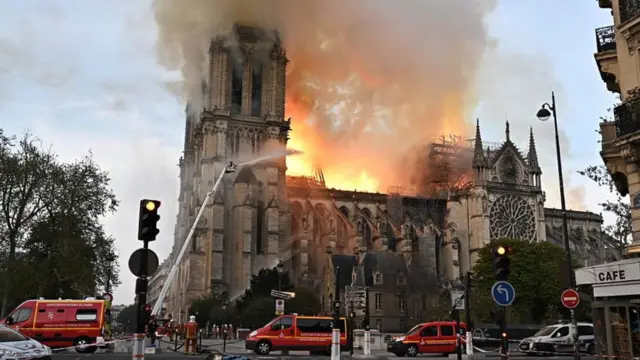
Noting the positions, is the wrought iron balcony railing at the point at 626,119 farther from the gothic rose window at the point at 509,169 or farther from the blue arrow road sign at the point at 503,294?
the gothic rose window at the point at 509,169

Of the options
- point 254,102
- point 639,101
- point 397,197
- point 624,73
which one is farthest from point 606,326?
point 397,197

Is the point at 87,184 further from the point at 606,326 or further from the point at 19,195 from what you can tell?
the point at 606,326

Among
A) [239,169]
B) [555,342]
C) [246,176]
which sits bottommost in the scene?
[555,342]

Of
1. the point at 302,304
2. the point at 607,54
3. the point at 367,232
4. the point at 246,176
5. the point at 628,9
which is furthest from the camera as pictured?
the point at 367,232

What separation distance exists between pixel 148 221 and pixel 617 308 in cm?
1093

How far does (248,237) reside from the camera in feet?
229

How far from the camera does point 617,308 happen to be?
14820mm

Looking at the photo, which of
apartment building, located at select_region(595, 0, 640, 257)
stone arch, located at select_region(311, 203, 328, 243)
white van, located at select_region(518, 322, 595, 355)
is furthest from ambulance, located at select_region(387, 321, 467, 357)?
stone arch, located at select_region(311, 203, 328, 243)

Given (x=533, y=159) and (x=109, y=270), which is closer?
(x=109, y=270)

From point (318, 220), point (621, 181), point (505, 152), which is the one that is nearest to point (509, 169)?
point (505, 152)

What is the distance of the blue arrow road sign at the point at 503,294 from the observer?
499 inches

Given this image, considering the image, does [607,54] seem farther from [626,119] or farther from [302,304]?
[302,304]

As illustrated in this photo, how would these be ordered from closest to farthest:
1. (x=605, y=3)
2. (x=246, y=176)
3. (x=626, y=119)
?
(x=626, y=119) → (x=605, y=3) → (x=246, y=176)

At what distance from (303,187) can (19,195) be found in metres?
45.9
